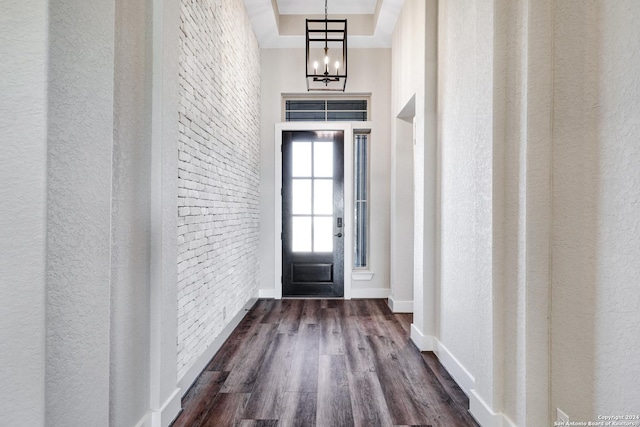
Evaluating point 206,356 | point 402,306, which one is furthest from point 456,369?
point 206,356

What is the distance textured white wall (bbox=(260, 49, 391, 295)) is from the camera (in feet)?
15.1

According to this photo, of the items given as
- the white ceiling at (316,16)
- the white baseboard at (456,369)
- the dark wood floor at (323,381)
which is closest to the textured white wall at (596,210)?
the white baseboard at (456,369)

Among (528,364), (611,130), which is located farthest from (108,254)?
(611,130)

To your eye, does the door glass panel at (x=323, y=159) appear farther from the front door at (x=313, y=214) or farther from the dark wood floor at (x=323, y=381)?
the dark wood floor at (x=323, y=381)

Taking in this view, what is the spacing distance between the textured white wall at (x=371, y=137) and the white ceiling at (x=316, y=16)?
0.18 meters

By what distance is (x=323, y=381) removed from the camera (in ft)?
7.63

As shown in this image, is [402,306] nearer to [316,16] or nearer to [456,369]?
[456,369]

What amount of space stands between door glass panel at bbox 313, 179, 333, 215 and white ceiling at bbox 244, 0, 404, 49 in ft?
6.14

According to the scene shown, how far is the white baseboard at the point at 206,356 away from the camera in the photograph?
2160 mm

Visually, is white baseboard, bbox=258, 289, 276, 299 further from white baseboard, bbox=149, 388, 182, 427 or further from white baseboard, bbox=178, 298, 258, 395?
white baseboard, bbox=149, 388, 182, 427

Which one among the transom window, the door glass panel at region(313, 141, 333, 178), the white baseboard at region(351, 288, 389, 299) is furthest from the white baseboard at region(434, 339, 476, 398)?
the transom window

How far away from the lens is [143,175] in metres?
1.72

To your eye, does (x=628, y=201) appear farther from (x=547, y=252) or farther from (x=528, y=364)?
(x=528, y=364)

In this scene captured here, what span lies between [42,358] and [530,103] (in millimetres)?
2055
